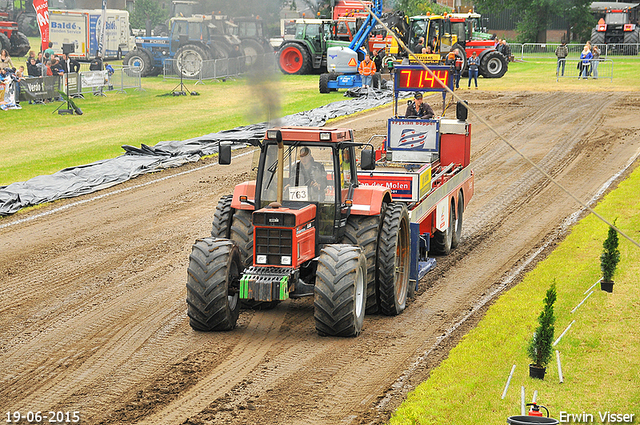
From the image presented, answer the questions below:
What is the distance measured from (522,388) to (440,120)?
28.2 feet

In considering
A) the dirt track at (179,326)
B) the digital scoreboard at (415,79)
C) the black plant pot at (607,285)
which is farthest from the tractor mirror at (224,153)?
the digital scoreboard at (415,79)

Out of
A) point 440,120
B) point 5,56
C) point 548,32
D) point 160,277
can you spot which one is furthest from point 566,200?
point 548,32

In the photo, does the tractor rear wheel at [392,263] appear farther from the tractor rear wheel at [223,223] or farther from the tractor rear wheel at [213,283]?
the tractor rear wheel at [223,223]

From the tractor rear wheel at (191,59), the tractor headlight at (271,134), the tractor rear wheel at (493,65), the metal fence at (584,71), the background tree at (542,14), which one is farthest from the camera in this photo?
the background tree at (542,14)

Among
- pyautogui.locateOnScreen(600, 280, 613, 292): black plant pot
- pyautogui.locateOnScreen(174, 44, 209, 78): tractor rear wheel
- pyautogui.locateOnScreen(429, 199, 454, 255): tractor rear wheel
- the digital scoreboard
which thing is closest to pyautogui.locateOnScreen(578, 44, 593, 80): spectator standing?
pyautogui.locateOnScreen(174, 44, 209, 78): tractor rear wheel

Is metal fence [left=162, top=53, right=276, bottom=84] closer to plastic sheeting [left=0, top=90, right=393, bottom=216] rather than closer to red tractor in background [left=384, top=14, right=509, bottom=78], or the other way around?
plastic sheeting [left=0, top=90, right=393, bottom=216]

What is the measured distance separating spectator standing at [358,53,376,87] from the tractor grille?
26.9m

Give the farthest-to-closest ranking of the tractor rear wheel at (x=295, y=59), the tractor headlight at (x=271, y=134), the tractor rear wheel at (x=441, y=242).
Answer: the tractor rear wheel at (x=295, y=59) → the tractor rear wheel at (x=441, y=242) → the tractor headlight at (x=271, y=134)

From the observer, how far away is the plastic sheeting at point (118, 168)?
16.5 meters

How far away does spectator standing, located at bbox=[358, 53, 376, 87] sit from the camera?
113 feet

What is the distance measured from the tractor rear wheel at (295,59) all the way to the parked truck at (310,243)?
109 feet

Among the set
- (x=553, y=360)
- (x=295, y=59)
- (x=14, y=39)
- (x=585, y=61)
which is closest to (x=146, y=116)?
(x=295, y=59)

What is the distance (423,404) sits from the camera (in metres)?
7.02

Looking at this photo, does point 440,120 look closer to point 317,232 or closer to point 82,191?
point 317,232
